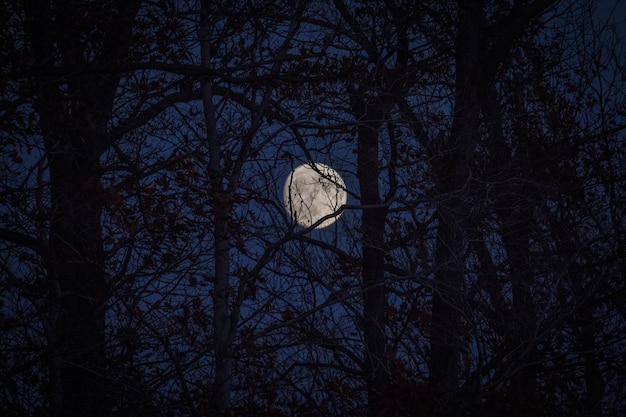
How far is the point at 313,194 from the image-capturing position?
10.0m

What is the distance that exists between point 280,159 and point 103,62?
126 inches

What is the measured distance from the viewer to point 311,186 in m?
10.5

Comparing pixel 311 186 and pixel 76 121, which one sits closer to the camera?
pixel 76 121

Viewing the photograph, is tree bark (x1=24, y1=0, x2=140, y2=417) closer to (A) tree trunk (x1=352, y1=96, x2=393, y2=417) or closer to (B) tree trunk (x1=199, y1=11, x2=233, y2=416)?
(B) tree trunk (x1=199, y1=11, x2=233, y2=416)

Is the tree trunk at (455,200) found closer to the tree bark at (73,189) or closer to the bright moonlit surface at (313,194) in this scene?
the bright moonlit surface at (313,194)

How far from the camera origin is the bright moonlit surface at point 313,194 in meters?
9.46

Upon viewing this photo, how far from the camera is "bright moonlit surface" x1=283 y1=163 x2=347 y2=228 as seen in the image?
31.0 ft

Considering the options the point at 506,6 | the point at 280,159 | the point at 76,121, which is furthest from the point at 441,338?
the point at 506,6

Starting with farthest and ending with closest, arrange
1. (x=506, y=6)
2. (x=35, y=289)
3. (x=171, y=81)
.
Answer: (x=506, y=6), (x=171, y=81), (x=35, y=289)

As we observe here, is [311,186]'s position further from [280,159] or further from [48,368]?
[48,368]

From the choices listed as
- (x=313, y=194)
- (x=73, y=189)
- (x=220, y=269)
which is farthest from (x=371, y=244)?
(x=73, y=189)

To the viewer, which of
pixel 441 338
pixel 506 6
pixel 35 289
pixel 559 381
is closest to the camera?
pixel 35 289

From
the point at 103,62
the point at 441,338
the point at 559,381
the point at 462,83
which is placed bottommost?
the point at 559,381

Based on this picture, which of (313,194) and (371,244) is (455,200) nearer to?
(371,244)
